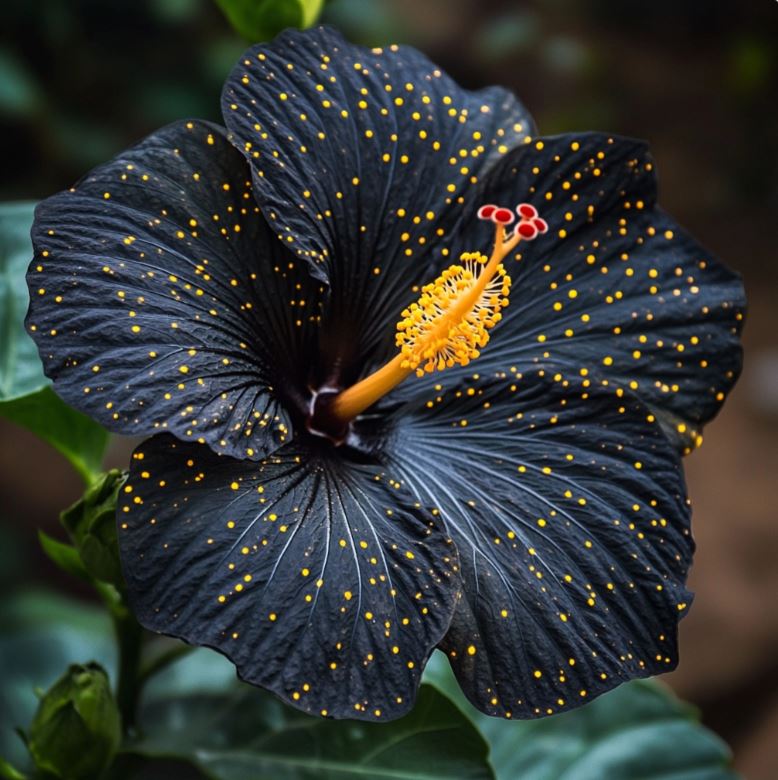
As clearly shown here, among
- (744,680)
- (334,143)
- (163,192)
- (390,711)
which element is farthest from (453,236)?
(744,680)

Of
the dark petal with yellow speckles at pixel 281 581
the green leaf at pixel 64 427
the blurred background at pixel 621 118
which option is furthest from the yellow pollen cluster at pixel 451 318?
the blurred background at pixel 621 118

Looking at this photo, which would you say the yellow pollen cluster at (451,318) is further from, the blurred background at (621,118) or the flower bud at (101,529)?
the blurred background at (621,118)

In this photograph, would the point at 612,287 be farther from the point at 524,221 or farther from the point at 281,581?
the point at 281,581

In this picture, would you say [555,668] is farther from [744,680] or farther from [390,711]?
[744,680]

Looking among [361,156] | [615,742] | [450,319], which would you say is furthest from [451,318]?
[615,742]

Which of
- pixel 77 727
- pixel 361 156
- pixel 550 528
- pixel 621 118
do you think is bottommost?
pixel 77 727

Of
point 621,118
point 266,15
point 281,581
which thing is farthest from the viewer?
point 621,118

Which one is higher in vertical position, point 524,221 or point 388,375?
point 524,221
